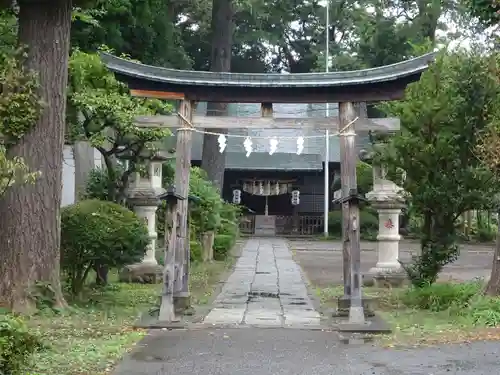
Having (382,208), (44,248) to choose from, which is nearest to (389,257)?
(382,208)

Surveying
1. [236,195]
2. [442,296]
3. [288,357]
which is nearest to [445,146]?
[442,296]

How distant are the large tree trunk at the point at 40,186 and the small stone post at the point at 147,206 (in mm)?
5310

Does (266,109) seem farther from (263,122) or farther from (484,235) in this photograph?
(484,235)

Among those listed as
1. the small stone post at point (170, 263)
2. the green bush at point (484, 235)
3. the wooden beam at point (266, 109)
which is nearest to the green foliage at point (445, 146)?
the wooden beam at point (266, 109)

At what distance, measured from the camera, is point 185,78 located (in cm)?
1140

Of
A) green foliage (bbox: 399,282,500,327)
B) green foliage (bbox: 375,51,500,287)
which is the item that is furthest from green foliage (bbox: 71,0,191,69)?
green foliage (bbox: 399,282,500,327)

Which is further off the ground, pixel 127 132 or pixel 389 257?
pixel 127 132

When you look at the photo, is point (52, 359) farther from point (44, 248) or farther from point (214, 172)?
point (214, 172)

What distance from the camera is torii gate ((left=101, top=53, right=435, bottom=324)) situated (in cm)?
1110

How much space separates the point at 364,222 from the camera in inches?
1328

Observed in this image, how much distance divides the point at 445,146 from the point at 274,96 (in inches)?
121

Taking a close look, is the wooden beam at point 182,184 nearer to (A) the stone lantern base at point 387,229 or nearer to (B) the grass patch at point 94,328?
(B) the grass patch at point 94,328

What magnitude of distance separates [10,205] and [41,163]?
2.49ft

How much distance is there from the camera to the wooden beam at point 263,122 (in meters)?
11.3
